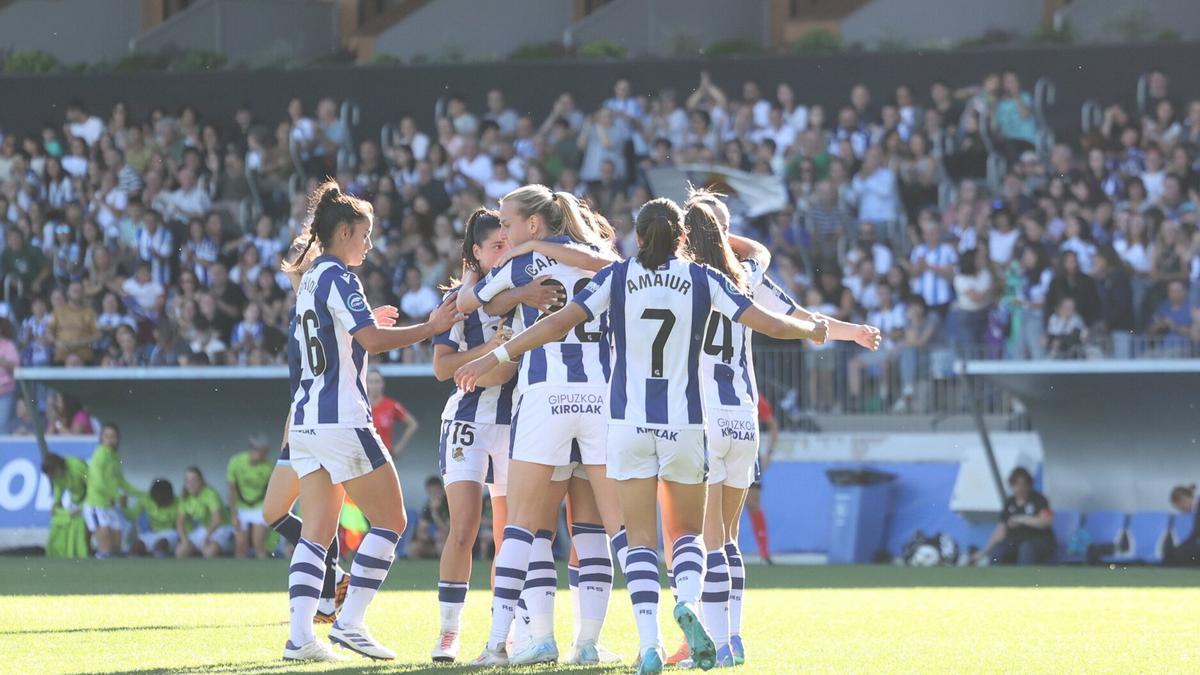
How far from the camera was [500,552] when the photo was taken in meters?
8.44

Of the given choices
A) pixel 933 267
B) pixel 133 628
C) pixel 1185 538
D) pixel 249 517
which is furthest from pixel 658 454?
pixel 933 267

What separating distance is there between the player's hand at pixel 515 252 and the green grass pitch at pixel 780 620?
72.5 inches

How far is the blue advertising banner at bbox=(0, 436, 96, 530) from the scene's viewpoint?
20000mm

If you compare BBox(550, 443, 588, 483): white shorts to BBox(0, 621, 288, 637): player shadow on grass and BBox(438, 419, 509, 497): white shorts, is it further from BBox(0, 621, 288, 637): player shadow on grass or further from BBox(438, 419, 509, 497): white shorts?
BBox(0, 621, 288, 637): player shadow on grass

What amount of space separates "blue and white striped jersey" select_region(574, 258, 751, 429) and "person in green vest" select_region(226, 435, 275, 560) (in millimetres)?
11902

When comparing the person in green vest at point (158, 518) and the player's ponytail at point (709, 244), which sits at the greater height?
the player's ponytail at point (709, 244)

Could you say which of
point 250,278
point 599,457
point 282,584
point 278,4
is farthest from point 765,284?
point 278,4

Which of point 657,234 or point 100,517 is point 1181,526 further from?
point 657,234

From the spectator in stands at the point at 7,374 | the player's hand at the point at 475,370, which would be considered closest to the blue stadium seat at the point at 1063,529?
the player's hand at the point at 475,370

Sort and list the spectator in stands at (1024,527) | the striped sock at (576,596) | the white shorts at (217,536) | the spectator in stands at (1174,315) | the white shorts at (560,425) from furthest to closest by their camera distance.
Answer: the white shorts at (217,536) → the spectator in stands at (1174,315) → the spectator in stands at (1024,527) → the striped sock at (576,596) → the white shorts at (560,425)

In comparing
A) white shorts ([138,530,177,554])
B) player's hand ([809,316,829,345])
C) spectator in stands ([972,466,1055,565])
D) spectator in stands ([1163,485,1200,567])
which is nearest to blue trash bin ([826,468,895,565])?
spectator in stands ([972,466,1055,565])

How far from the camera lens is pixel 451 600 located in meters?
8.73

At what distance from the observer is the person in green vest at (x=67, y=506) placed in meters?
19.6

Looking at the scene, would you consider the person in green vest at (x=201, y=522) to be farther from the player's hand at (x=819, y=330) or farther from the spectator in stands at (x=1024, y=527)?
the player's hand at (x=819, y=330)
